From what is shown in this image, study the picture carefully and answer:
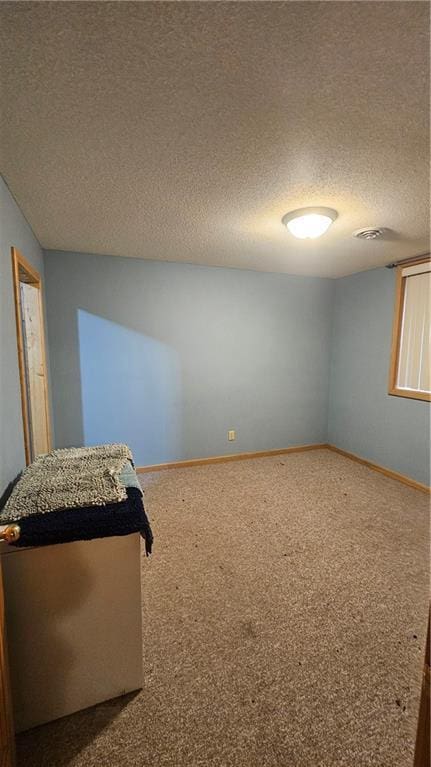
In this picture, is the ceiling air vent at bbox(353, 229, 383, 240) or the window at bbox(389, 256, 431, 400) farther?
the window at bbox(389, 256, 431, 400)

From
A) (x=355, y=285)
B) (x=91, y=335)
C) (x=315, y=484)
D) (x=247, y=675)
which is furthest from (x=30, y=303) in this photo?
(x=355, y=285)

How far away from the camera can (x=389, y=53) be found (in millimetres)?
916

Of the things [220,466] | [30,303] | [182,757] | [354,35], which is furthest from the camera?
[220,466]

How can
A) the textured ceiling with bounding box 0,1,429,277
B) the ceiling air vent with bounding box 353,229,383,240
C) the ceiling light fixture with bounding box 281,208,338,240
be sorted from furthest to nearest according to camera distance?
1. the ceiling air vent with bounding box 353,229,383,240
2. the ceiling light fixture with bounding box 281,208,338,240
3. the textured ceiling with bounding box 0,1,429,277

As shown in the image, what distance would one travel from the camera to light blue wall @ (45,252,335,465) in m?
3.12

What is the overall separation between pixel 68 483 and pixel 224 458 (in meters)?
2.51

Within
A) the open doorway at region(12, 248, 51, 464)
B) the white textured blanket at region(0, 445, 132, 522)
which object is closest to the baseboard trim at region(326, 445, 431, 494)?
the white textured blanket at region(0, 445, 132, 522)

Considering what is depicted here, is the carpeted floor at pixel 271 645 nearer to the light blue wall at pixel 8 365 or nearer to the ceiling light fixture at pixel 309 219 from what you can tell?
the light blue wall at pixel 8 365

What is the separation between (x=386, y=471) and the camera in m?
3.46

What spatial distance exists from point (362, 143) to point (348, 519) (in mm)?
2496

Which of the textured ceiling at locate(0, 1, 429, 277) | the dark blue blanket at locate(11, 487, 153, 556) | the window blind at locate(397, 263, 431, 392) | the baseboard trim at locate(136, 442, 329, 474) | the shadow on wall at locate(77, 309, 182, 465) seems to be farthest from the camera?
the baseboard trim at locate(136, 442, 329, 474)

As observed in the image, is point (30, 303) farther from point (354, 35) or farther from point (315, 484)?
point (315, 484)

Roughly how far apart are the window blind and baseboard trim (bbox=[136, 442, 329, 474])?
1.43 m

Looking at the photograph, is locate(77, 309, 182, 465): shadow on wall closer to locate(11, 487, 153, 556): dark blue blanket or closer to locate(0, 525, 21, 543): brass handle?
locate(11, 487, 153, 556): dark blue blanket
